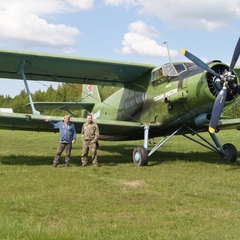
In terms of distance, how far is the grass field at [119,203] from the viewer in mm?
4445

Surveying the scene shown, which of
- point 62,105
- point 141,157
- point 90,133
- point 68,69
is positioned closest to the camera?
point 141,157

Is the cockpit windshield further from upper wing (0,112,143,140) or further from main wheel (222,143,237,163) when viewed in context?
main wheel (222,143,237,163)

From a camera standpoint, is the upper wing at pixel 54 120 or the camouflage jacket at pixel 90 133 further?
the camouflage jacket at pixel 90 133

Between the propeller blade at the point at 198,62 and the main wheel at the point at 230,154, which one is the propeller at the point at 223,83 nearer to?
the propeller blade at the point at 198,62

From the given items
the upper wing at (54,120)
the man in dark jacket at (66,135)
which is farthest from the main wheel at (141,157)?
the man in dark jacket at (66,135)

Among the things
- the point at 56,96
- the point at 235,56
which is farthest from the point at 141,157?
the point at 56,96

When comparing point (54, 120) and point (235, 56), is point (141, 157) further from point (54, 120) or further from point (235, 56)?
point (235, 56)

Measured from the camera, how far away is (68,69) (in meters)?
12.8

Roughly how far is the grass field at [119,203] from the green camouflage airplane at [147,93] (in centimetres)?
173

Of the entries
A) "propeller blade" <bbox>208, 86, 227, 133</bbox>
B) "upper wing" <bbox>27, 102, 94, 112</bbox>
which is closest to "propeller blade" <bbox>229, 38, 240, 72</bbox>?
"propeller blade" <bbox>208, 86, 227, 133</bbox>

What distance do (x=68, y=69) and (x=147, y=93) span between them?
285 cm

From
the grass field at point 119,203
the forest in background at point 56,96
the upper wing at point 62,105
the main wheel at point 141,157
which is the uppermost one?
the forest in background at point 56,96

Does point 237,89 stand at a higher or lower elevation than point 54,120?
higher

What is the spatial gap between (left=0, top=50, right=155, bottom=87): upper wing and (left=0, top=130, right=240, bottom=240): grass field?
11.6 feet
